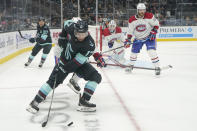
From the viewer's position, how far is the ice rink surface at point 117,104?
95.7 inches

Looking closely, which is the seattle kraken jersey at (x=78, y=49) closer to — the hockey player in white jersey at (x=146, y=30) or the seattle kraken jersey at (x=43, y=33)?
the hockey player in white jersey at (x=146, y=30)

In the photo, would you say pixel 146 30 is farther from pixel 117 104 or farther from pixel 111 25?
pixel 117 104

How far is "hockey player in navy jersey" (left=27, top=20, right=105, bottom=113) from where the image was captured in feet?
8.25

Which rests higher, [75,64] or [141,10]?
[141,10]

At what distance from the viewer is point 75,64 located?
2551 mm

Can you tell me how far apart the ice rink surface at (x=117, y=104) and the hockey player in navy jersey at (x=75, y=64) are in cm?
16

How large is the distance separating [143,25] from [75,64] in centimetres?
251

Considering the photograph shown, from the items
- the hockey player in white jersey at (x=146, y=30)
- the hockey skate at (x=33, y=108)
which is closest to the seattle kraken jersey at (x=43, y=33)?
the hockey player in white jersey at (x=146, y=30)

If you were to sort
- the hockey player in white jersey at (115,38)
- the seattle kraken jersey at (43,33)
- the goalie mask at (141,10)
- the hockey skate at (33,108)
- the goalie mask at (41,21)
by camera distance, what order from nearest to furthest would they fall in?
the hockey skate at (33,108) → the goalie mask at (141,10) → the goalie mask at (41,21) → the seattle kraken jersey at (43,33) → the hockey player in white jersey at (115,38)

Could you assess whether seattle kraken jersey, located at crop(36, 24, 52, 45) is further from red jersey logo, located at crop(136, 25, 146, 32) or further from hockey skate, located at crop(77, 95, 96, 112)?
hockey skate, located at crop(77, 95, 96, 112)

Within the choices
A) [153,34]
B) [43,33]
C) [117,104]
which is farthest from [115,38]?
[117,104]

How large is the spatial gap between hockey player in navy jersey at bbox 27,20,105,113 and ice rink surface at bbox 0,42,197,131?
0.16 meters

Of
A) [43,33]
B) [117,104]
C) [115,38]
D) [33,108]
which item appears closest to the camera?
[33,108]

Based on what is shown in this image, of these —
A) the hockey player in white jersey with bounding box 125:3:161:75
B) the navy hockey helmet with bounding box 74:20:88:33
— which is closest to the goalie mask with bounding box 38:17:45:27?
the hockey player in white jersey with bounding box 125:3:161:75
